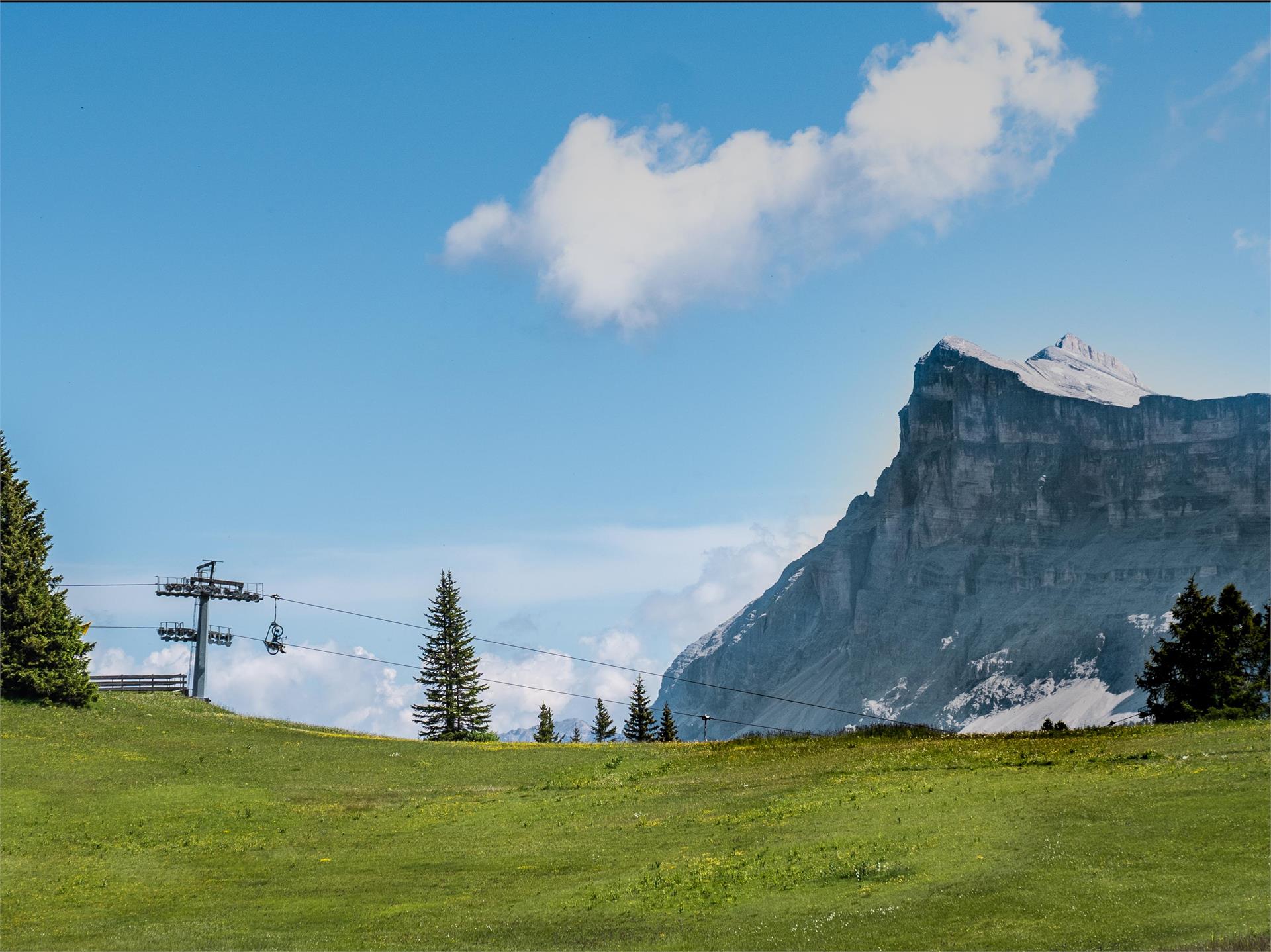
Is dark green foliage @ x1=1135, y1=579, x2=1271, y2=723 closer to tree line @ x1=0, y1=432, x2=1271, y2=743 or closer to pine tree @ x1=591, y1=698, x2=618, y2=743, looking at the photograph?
tree line @ x1=0, y1=432, x2=1271, y2=743

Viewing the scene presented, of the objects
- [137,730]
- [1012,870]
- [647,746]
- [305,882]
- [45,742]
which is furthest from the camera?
[647,746]

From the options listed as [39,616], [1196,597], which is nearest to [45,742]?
[39,616]

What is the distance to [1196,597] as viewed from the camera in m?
68.1

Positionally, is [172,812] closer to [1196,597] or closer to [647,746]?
[647,746]

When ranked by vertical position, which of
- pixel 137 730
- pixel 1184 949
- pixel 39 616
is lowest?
pixel 1184 949

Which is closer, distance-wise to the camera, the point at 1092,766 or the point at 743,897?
the point at 743,897

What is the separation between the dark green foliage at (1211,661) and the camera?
213 feet

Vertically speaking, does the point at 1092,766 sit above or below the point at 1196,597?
below

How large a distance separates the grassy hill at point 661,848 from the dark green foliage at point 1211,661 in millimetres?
14278

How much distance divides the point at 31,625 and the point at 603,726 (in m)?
76.4

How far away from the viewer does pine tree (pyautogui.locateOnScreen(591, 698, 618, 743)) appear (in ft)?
425

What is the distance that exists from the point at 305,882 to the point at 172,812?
11891mm

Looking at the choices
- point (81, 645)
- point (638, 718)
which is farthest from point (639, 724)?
point (81, 645)

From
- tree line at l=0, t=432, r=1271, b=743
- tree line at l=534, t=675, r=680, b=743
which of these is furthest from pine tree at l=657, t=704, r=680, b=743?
tree line at l=0, t=432, r=1271, b=743
